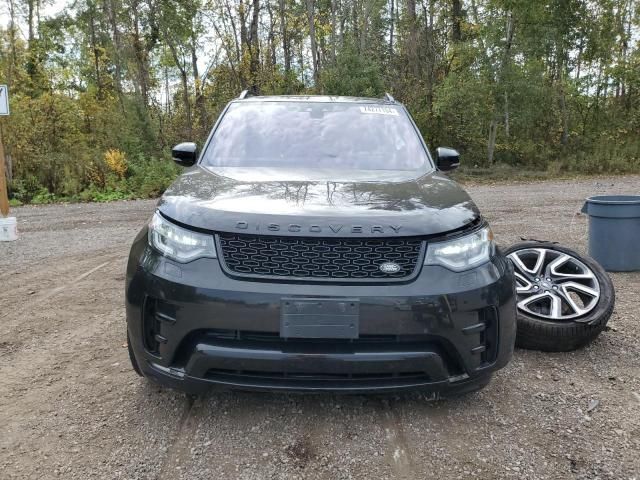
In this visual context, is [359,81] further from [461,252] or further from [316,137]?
[461,252]

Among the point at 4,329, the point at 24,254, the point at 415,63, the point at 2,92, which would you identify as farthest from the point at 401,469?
the point at 415,63

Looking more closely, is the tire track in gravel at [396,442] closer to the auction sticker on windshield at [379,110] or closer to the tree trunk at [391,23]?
the auction sticker on windshield at [379,110]

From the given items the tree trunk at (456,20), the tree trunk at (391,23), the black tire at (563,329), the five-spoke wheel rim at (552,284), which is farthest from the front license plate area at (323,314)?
the tree trunk at (456,20)

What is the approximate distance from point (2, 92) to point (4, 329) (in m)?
→ 5.27

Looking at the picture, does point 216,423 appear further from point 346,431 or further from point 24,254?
point 24,254

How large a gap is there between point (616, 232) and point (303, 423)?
13.5 ft

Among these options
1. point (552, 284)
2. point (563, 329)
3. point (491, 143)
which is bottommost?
point (563, 329)

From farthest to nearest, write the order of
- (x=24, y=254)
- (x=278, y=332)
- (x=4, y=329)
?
(x=24, y=254) < (x=4, y=329) < (x=278, y=332)

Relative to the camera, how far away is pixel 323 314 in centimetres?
224

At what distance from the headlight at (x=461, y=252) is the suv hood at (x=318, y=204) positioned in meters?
0.07

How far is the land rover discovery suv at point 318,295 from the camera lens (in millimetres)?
2262

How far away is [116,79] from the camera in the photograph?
22.1m

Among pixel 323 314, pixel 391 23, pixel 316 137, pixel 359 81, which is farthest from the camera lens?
pixel 391 23

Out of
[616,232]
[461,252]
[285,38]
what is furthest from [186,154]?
[285,38]
